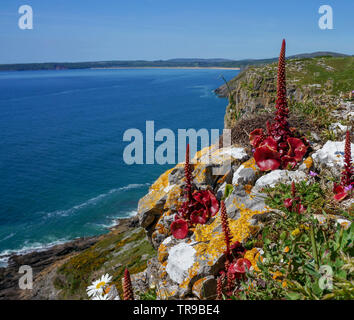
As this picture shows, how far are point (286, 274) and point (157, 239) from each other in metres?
4.61

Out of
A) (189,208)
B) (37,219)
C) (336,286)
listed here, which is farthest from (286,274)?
(37,219)

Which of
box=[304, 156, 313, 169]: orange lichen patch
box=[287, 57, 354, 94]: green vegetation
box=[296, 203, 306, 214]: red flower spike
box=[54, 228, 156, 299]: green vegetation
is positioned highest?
box=[287, 57, 354, 94]: green vegetation

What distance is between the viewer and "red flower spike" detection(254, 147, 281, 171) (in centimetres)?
753

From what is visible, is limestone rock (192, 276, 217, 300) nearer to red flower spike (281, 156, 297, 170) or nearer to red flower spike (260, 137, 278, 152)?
red flower spike (281, 156, 297, 170)

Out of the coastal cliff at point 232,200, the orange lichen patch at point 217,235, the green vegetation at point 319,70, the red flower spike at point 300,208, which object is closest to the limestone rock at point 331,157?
the coastal cliff at point 232,200

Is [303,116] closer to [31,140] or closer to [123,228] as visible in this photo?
[123,228]

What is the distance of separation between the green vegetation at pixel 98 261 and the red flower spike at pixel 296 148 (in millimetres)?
23838

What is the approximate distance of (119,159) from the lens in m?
73.2

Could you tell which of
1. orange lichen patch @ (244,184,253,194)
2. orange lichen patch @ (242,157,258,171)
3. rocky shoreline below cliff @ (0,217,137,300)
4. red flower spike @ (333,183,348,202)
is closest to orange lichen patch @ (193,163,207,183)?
orange lichen patch @ (242,157,258,171)

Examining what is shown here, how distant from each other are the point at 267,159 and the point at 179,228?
2.73m

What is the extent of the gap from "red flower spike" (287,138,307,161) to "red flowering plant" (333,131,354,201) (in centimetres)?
113

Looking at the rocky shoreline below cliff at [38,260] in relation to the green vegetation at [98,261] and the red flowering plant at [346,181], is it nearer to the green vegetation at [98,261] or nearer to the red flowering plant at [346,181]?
the green vegetation at [98,261]

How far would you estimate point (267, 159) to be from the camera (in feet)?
25.0
